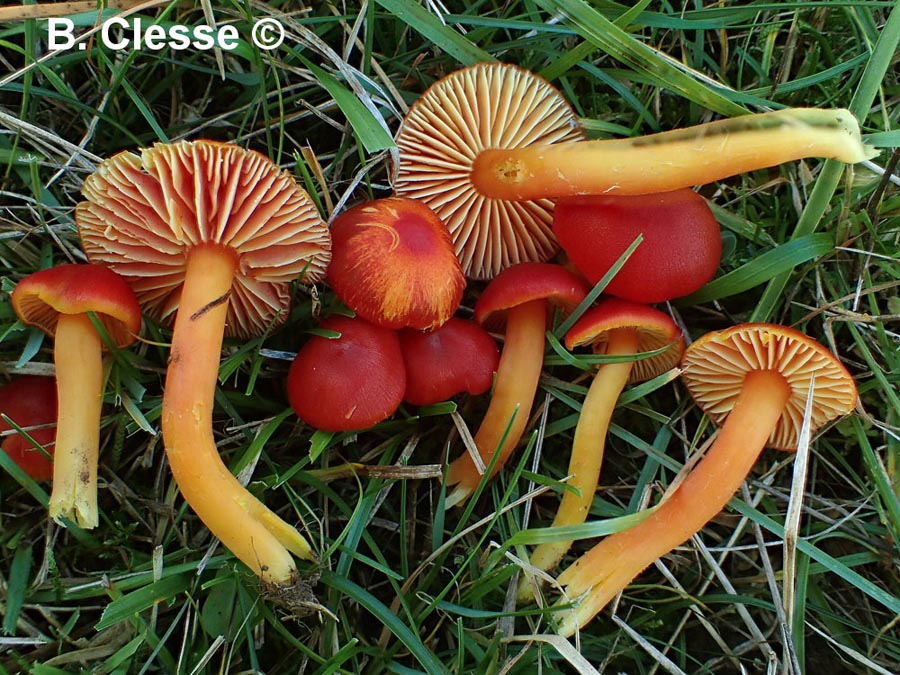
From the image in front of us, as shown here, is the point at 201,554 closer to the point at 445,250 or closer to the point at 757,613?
the point at 445,250

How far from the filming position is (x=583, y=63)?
2.49 meters

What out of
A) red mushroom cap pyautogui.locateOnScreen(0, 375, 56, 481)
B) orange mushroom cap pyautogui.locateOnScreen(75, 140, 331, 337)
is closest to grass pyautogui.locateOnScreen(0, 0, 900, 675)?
red mushroom cap pyautogui.locateOnScreen(0, 375, 56, 481)

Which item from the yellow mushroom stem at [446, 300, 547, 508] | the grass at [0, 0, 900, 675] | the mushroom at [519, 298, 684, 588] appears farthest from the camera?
the yellow mushroom stem at [446, 300, 547, 508]

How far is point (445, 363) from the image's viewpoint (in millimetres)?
2223

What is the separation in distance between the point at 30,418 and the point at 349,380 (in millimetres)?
951

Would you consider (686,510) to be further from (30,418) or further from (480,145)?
(30,418)

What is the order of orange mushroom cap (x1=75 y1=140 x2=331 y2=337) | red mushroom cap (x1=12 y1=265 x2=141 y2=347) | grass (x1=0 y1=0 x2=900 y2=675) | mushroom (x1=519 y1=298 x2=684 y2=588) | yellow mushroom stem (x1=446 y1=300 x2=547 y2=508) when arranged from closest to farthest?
orange mushroom cap (x1=75 y1=140 x2=331 y2=337)
red mushroom cap (x1=12 y1=265 x2=141 y2=347)
grass (x1=0 y1=0 x2=900 y2=675)
mushroom (x1=519 y1=298 x2=684 y2=588)
yellow mushroom stem (x1=446 y1=300 x2=547 y2=508)

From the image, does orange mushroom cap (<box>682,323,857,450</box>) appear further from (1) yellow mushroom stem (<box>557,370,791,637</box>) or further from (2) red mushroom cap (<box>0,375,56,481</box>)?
(2) red mushroom cap (<box>0,375,56,481</box>)

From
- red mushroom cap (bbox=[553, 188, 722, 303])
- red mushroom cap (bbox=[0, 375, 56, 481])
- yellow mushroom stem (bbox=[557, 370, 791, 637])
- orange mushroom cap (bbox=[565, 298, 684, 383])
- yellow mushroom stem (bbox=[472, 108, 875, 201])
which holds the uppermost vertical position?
yellow mushroom stem (bbox=[472, 108, 875, 201])

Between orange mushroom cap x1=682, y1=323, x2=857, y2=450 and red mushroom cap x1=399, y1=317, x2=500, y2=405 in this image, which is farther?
red mushroom cap x1=399, y1=317, x2=500, y2=405

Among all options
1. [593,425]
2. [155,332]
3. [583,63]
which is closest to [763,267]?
[593,425]

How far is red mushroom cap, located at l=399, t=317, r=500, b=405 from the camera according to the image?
7.28ft

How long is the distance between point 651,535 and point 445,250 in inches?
39.9

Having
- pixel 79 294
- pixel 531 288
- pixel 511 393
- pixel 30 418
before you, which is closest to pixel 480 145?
pixel 531 288
